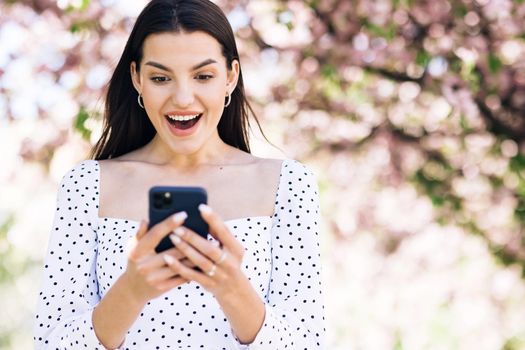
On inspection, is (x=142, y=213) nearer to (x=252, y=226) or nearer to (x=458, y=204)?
(x=252, y=226)

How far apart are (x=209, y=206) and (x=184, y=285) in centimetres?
29

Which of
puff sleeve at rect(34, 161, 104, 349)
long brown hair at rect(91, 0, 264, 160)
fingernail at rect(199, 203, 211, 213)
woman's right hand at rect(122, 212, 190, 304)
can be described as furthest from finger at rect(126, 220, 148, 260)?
long brown hair at rect(91, 0, 264, 160)

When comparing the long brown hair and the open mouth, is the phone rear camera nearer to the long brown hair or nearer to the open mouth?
the open mouth

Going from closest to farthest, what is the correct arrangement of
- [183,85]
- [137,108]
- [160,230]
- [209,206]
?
[160,230] < [209,206] < [183,85] < [137,108]

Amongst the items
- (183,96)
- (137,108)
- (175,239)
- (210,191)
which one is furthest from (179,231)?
(137,108)

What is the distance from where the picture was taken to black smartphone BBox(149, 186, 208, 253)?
2.10 m

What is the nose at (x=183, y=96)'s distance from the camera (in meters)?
2.52

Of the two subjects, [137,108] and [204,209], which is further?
[137,108]

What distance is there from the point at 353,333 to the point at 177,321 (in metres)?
5.60

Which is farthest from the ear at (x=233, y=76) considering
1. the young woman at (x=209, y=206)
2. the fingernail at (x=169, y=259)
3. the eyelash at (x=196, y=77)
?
the fingernail at (x=169, y=259)

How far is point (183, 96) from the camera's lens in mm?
2521

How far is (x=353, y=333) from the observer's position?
8.03 m

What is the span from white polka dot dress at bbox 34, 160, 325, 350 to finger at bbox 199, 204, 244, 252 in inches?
17.4

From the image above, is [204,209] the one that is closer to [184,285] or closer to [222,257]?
[222,257]
